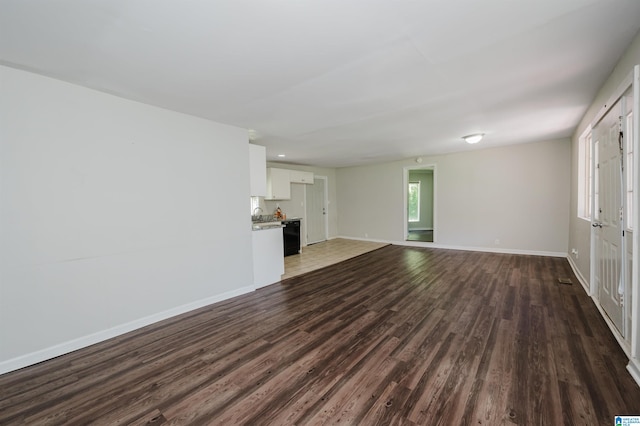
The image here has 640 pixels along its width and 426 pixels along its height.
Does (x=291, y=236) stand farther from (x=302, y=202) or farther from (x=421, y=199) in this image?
(x=421, y=199)

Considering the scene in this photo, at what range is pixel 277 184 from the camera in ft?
20.3

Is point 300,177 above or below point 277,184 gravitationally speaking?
above

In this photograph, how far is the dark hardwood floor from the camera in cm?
156

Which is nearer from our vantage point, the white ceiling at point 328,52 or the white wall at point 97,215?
the white ceiling at point 328,52

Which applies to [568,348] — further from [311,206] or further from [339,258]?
[311,206]

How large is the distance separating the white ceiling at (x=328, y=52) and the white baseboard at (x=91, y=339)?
239cm

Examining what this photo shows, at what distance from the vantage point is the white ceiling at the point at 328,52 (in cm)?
150

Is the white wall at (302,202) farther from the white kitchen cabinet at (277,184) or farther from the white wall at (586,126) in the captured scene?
the white wall at (586,126)

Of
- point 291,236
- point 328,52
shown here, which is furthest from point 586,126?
point 291,236

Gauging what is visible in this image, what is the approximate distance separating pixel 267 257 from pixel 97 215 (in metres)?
2.21

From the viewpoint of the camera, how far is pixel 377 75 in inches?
89.5

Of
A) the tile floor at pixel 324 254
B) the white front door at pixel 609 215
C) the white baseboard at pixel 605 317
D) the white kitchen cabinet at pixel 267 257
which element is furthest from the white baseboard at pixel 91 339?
the white front door at pixel 609 215

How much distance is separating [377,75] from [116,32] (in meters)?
1.95

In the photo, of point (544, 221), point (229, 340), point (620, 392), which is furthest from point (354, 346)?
point (544, 221)
